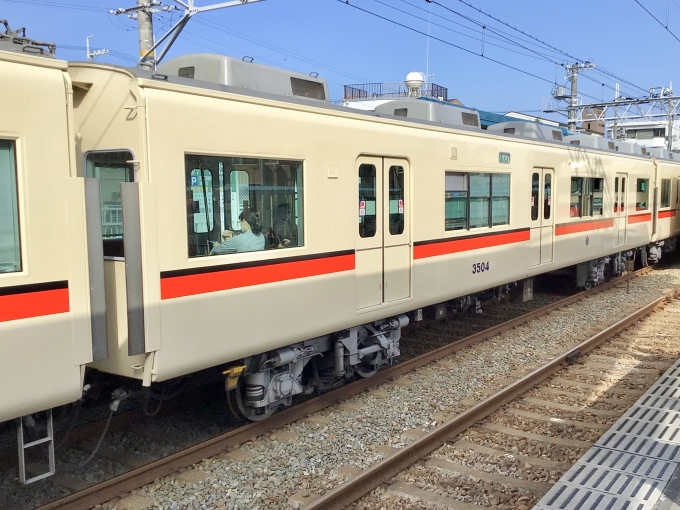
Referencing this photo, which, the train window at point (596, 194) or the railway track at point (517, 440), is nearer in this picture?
the railway track at point (517, 440)

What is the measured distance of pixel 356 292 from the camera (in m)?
6.45

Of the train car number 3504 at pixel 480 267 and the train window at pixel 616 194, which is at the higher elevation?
the train window at pixel 616 194

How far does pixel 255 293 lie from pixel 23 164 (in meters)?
2.08

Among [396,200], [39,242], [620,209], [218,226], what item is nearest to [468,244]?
[396,200]

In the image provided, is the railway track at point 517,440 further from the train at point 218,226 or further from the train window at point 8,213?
the train window at point 8,213

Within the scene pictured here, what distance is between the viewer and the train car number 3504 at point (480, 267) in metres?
8.48

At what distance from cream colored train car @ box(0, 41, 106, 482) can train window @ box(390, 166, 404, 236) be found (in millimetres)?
3536

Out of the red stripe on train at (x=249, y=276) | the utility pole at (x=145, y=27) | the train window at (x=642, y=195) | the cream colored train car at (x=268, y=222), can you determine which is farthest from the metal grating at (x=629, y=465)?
the utility pole at (x=145, y=27)

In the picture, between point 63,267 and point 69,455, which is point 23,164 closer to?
point 63,267

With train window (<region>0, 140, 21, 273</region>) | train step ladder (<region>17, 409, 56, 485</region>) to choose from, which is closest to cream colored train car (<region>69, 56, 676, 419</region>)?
train step ladder (<region>17, 409, 56, 485</region>)

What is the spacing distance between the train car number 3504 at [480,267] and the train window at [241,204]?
3475mm

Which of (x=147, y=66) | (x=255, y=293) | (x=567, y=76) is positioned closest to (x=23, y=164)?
(x=147, y=66)

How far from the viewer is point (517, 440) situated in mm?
5816

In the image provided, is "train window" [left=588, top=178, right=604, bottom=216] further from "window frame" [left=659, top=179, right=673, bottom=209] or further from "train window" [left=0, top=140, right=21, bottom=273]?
"train window" [left=0, top=140, right=21, bottom=273]
